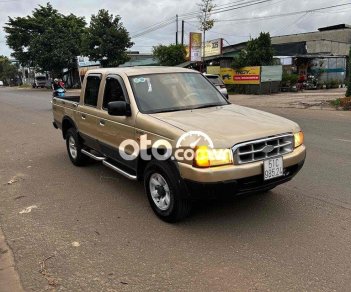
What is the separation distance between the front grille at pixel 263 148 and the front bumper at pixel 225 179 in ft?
0.27

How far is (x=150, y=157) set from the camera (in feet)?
14.8

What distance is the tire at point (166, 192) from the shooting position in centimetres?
409

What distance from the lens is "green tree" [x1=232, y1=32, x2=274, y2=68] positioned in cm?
A: 2609

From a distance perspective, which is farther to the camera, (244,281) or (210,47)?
(210,47)

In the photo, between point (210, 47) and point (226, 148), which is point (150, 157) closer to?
point (226, 148)

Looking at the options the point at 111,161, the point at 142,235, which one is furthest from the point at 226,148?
the point at 111,161

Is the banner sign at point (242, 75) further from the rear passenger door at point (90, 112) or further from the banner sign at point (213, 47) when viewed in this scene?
the rear passenger door at point (90, 112)

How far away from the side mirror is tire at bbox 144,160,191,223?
80 centimetres

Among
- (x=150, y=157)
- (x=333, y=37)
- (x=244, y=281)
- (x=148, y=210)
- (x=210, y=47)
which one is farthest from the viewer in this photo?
(x=333, y=37)

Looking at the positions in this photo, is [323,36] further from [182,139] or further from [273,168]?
[182,139]

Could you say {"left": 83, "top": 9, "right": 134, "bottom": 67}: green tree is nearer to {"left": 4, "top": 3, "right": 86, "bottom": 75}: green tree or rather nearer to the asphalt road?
{"left": 4, "top": 3, "right": 86, "bottom": 75}: green tree

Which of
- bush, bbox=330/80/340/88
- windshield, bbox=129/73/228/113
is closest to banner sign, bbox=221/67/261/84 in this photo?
bush, bbox=330/80/340/88

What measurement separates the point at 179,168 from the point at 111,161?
1.93 meters

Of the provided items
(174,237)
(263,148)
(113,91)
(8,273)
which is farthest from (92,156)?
(263,148)
